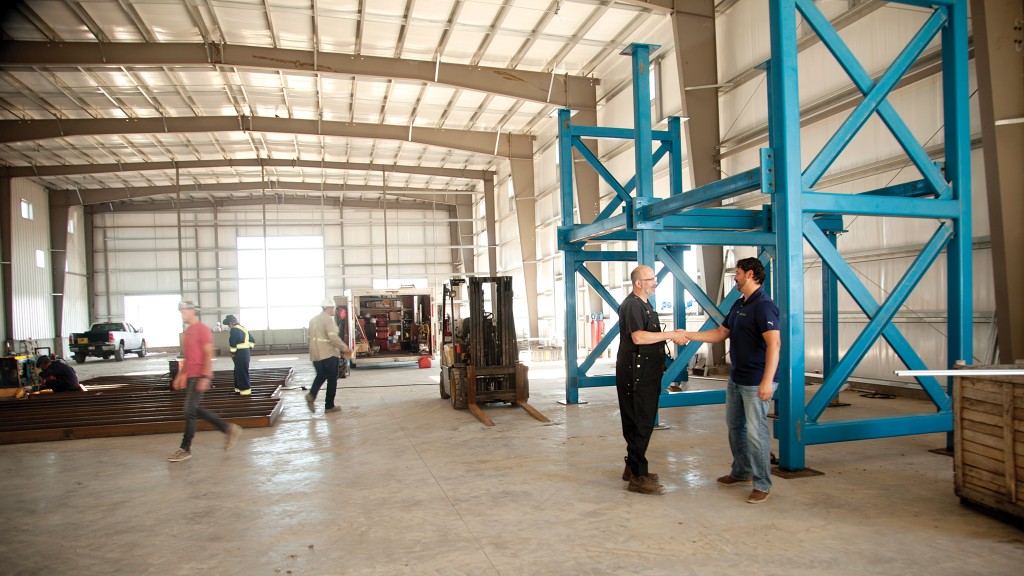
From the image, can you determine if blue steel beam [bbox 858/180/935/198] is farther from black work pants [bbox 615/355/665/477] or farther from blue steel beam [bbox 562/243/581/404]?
blue steel beam [bbox 562/243/581/404]

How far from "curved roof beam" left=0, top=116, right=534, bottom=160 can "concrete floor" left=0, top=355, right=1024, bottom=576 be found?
16139mm

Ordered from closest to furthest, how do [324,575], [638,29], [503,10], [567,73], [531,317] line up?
[324,575]
[503,10]
[638,29]
[567,73]
[531,317]

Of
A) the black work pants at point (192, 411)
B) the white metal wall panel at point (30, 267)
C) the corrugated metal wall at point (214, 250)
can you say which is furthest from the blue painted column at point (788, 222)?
the white metal wall panel at point (30, 267)

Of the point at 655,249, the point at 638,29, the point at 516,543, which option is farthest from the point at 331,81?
the point at 516,543

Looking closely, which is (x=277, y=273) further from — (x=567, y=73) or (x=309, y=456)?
(x=309, y=456)

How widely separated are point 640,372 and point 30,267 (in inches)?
1243

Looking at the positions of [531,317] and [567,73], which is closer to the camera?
[567,73]

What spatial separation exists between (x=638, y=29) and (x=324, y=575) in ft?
52.6

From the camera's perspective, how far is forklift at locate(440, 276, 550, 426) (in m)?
10.4

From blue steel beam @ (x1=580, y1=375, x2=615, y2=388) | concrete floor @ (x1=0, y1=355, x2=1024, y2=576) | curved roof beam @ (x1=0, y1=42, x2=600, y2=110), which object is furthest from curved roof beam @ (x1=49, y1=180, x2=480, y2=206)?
concrete floor @ (x1=0, y1=355, x2=1024, y2=576)

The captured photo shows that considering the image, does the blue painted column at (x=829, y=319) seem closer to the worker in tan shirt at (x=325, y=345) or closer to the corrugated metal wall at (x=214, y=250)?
the worker in tan shirt at (x=325, y=345)

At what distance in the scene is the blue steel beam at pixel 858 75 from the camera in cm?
578

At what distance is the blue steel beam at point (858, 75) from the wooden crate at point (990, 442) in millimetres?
2493

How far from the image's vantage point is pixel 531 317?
25922 mm
